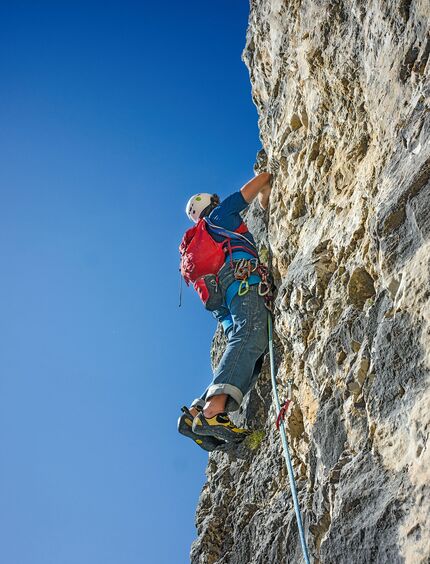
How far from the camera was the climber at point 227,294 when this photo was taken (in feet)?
17.6

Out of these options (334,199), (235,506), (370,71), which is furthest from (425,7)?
(235,506)

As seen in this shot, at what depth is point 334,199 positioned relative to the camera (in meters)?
5.10

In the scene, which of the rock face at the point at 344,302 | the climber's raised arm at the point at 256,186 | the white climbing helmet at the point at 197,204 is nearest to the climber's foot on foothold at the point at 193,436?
the rock face at the point at 344,302

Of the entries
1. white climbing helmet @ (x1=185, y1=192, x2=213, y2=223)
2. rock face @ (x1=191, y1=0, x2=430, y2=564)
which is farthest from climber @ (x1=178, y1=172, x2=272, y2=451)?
rock face @ (x1=191, y1=0, x2=430, y2=564)

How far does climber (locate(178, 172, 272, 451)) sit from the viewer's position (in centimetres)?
537

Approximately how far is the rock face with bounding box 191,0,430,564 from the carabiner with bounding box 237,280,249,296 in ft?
1.13

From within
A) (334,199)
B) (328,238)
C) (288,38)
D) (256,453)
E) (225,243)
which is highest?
(288,38)

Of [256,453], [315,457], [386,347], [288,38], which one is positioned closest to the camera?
[386,347]

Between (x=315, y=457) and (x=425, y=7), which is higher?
(x=425, y=7)

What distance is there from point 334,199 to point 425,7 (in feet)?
5.94

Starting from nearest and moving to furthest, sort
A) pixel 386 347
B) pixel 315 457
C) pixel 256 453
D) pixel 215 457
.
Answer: pixel 386 347 < pixel 315 457 < pixel 256 453 < pixel 215 457

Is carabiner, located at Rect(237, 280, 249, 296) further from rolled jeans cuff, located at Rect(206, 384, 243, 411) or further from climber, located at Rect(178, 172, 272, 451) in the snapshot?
rolled jeans cuff, located at Rect(206, 384, 243, 411)

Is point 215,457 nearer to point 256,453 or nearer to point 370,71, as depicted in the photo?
point 256,453

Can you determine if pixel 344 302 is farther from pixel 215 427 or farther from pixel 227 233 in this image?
pixel 227 233
